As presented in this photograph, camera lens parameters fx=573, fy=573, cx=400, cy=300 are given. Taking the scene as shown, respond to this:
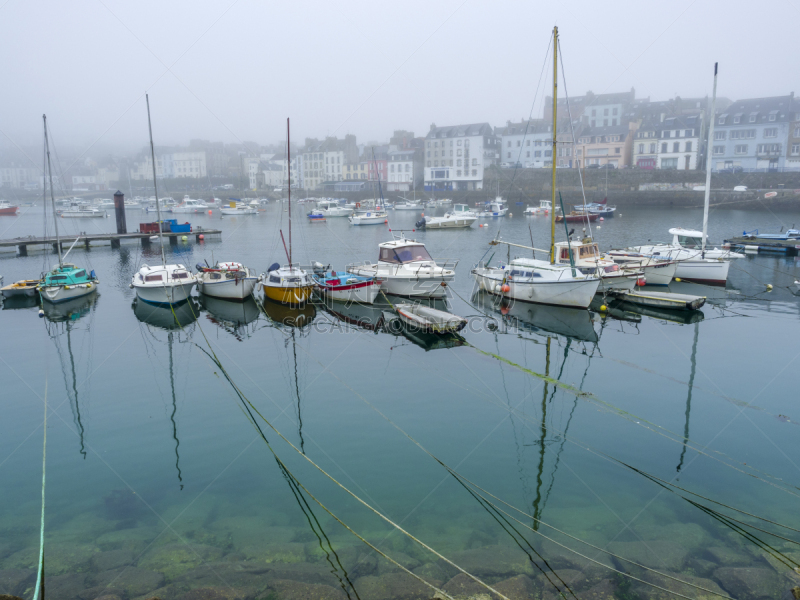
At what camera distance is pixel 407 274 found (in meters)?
27.5

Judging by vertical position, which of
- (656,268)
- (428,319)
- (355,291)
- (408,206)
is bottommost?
(428,319)

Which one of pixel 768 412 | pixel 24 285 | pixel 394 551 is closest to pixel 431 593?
pixel 394 551

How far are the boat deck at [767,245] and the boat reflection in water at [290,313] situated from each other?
32791 mm

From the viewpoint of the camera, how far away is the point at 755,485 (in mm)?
11688

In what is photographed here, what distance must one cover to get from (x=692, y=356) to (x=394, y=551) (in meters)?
14.1

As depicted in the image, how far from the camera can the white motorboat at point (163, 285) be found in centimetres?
2724

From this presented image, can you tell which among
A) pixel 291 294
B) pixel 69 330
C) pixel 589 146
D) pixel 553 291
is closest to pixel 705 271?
pixel 553 291

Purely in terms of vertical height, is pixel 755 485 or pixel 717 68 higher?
pixel 717 68

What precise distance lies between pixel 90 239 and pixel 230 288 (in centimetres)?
3001

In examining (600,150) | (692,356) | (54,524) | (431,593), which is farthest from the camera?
(600,150)

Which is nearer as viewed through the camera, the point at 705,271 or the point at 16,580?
the point at 16,580

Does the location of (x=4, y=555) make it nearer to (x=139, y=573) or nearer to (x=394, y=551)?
(x=139, y=573)

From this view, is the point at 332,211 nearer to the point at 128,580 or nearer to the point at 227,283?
the point at 227,283

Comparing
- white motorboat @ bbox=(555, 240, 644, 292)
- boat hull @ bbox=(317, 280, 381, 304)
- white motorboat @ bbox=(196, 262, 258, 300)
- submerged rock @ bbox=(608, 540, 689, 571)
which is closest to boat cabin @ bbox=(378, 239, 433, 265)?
boat hull @ bbox=(317, 280, 381, 304)
